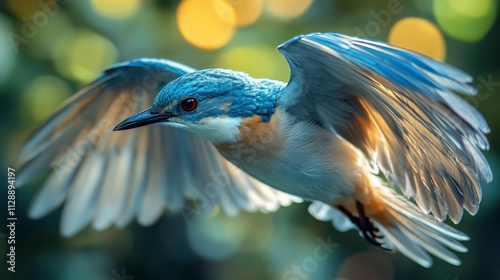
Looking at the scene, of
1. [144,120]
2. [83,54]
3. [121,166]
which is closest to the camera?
[144,120]

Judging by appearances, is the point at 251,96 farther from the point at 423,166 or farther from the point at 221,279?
the point at 221,279

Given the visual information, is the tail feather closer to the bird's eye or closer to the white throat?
the white throat

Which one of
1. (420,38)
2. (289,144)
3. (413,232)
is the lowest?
(413,232)

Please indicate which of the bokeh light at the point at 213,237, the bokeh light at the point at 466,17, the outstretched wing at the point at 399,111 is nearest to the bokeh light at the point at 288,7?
the bokeh light at the point at 466,17

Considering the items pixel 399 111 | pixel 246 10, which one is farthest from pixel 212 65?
pixel 399 111

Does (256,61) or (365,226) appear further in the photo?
(256,61)

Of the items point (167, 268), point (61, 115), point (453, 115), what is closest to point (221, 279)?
point (167, 268)

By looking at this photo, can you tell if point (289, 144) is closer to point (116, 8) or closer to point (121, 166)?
point (121, 166)
